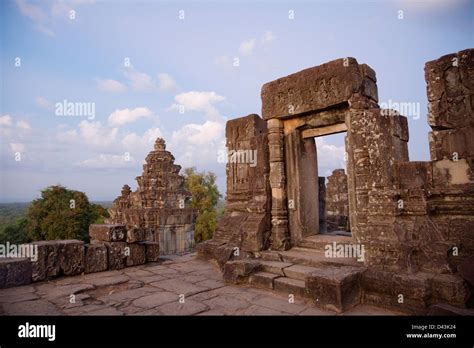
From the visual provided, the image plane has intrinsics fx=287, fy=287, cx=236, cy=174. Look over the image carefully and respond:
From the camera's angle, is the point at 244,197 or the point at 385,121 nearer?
the point at 385,121

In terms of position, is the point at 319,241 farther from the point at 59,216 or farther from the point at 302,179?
the point at 59,216

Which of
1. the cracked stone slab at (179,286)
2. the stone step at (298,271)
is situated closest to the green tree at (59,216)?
the cracked stone slab at (179,286)

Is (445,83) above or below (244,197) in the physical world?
above

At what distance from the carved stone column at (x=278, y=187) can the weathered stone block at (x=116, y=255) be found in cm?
288

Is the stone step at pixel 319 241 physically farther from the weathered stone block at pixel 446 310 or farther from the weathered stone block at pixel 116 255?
the weathered stone block at pixel 116 255

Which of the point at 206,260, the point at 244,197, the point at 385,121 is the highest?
the point at 385,121

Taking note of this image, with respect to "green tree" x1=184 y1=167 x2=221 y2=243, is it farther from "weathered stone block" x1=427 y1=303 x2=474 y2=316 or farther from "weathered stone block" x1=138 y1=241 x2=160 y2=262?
"weathered stone block" x1=427 y1=303 x2=474 y2=316

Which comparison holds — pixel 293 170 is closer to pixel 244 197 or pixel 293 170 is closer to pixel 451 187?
pixel 244 197

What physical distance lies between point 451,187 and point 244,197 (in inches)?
142

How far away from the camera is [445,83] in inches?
136

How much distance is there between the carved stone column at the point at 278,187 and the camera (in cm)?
533

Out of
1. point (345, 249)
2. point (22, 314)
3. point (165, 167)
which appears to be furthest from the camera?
point (165, 167)

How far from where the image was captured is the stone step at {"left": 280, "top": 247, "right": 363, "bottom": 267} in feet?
13.3
